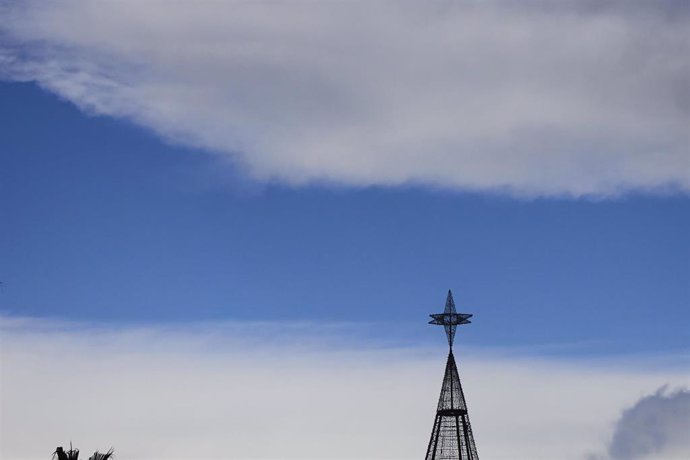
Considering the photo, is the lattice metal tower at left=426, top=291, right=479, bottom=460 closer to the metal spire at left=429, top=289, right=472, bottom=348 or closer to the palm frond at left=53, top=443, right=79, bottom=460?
the metal spire at left=429, top=289, right=472, bottom=348

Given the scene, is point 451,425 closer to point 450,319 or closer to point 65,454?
point 450,319

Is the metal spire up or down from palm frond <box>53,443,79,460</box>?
up

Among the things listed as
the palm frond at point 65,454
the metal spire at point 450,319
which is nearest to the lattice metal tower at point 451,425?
the metal spire at point 450,319

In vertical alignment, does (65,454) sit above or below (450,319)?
below

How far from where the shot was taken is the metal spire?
131 metres

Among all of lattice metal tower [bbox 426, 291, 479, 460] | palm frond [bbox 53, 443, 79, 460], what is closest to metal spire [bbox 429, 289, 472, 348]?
lattice metal tower [bbox 426, 291, 479, 460]

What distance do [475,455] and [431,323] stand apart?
56.5 feet

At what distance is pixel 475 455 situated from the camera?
128m

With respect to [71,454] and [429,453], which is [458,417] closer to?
[429,453]

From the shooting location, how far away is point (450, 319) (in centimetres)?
13175

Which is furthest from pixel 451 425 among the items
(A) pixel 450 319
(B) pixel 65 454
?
(B) pixel 65 454

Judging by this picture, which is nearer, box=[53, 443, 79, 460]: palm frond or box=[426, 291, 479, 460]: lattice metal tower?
box=[53, 443, 79, 460]: palm frond

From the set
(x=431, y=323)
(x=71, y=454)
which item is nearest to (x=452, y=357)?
(x=431, y=323)

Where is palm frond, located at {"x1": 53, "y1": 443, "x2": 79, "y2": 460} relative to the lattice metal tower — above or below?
below
